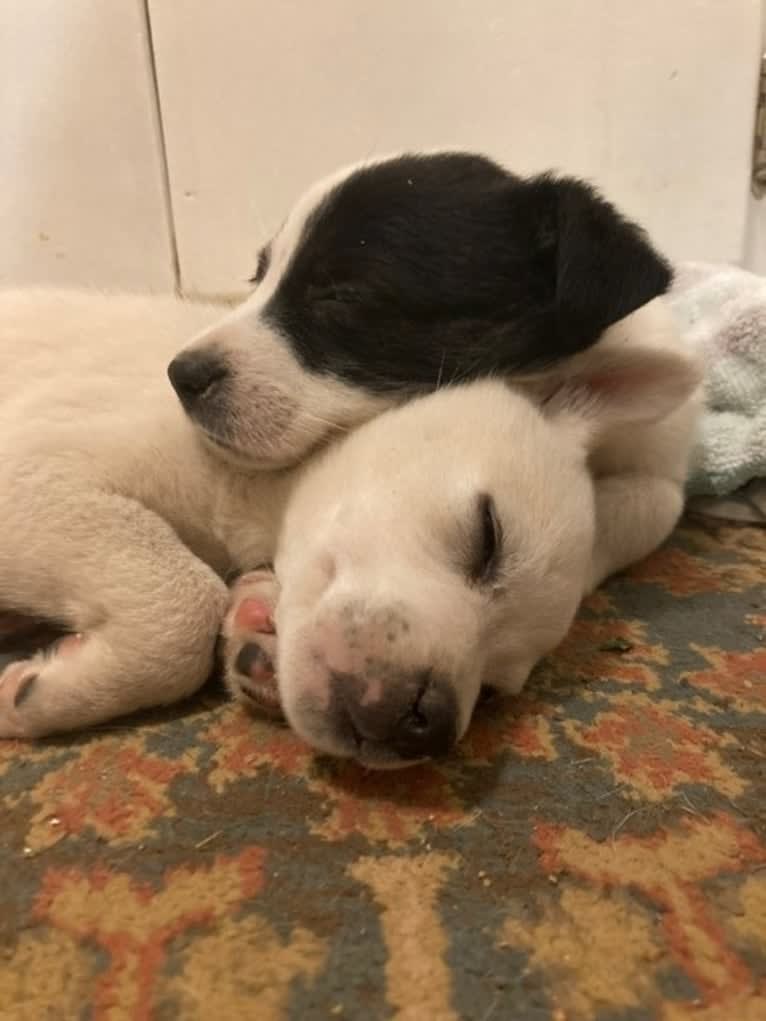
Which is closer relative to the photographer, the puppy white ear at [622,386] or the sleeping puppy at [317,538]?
the sleeping puppy at [317,538]

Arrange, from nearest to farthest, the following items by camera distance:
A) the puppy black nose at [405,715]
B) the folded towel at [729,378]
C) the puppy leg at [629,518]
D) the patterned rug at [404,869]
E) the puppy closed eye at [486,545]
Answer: the patterned rug at [404,869], the puppy black nose at [405,715], the puppy closed eye at [486,545], the puppy leg at [629,518], the folded towel at [729,378]

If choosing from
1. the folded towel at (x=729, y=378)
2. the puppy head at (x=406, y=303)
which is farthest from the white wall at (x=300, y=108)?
the puppy head at (x=406, y=303)

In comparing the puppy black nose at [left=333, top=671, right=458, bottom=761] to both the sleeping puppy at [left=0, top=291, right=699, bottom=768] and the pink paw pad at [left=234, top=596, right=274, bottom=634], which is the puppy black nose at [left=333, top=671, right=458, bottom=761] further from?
the pink paw pad at [left=234, top=596, right=274, bottom=634]

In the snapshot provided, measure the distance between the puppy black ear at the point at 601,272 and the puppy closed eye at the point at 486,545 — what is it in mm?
376

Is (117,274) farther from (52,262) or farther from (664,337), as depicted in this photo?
(664,337)

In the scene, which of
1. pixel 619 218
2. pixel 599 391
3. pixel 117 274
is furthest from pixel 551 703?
pixel 117 274

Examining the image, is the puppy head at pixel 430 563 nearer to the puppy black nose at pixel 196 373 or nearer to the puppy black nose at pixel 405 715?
the puppy black nose at pixel 405 715

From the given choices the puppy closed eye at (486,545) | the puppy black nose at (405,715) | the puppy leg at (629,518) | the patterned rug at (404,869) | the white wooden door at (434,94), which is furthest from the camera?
the white wooden door at (434,94)

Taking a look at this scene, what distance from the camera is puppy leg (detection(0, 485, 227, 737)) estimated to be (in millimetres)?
1138

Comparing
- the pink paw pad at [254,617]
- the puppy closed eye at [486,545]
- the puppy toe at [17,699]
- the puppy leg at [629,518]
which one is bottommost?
the puppy leg at [629,518]

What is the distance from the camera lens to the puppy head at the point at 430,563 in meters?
0.99

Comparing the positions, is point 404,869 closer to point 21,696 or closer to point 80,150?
point 21,696

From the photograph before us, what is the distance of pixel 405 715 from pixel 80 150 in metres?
2.23

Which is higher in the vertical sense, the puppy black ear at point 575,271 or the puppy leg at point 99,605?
the puppy black ear at point 575,271
